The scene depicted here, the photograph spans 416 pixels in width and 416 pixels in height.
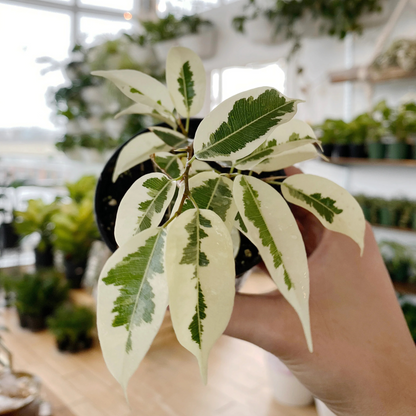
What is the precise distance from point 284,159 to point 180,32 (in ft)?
11.0

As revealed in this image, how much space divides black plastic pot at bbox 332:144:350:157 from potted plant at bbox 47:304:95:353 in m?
1.91

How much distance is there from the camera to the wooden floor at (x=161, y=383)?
1.48 metres

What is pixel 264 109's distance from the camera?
293mm

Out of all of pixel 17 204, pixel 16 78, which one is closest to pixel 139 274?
pixel 17 204

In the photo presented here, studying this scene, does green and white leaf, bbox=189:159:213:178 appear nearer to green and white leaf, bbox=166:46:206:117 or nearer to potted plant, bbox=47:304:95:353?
green and white leaf, bbox=166:46:206:117

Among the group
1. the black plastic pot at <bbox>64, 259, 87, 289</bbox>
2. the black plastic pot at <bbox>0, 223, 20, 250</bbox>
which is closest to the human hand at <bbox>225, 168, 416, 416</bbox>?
the black plastic pot at <bbox>64, 259, 87, 289</bbox>

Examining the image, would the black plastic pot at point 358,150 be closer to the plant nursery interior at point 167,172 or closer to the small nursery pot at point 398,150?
the plant nursery interior at point 167,172

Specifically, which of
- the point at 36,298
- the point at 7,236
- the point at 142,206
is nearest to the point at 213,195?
the point at 142,206

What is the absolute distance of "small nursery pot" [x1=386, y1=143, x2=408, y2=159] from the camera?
2438 mm

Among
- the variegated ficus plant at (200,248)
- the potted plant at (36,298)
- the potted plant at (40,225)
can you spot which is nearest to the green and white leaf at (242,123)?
the variegated ficus plant at (200,248)

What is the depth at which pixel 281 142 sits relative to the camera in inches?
15.8

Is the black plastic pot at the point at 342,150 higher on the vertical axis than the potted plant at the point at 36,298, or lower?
higher

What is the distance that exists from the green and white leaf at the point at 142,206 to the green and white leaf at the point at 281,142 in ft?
0.31

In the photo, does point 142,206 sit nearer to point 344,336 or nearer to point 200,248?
point 200,248
